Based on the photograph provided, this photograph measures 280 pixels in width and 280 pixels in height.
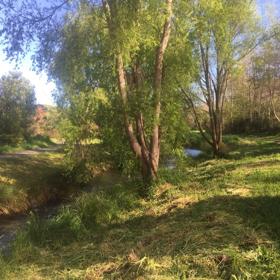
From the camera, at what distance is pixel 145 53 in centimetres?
1692

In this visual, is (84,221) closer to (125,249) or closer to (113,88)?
(125,249)

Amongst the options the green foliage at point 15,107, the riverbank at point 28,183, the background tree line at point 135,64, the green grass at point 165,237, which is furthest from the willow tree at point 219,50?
the green foliage at point 15,107

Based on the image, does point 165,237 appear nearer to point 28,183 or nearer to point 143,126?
point 143,126

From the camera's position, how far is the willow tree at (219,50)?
21.2m

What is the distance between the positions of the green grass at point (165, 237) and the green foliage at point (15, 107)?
70.8 feet

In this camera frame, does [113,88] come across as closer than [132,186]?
No

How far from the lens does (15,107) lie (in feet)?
115

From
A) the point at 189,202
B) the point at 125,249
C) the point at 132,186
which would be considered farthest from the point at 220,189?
the point at 125,249

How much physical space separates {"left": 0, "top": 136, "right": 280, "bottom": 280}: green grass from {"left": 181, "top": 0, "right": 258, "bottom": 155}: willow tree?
9.80 m

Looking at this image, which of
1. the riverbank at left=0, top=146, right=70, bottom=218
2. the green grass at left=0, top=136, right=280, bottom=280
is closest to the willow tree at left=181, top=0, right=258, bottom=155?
the riverbank at left=0, top=146, right=70, bottom=218

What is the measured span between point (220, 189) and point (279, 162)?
570 centimetres

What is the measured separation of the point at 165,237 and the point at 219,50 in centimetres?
1620

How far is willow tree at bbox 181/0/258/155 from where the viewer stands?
2116 cm

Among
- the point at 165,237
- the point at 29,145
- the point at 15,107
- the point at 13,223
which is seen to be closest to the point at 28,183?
the point at 13,223
